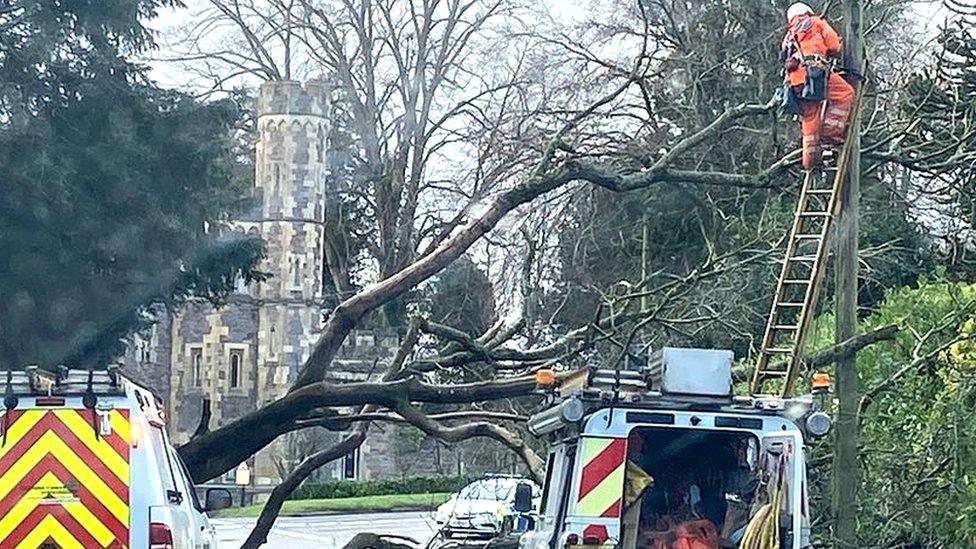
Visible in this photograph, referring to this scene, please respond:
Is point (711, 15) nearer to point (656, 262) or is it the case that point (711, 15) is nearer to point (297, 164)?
point (656, 262)

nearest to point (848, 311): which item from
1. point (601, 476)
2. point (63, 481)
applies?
point (601, 476)

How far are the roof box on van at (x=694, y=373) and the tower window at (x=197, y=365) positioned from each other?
44.1 metres

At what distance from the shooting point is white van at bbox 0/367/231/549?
30.8 feet

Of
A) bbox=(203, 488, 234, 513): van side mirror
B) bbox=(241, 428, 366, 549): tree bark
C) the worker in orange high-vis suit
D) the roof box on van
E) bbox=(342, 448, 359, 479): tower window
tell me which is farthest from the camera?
bbox=(342, 448, 359, 479): tower window

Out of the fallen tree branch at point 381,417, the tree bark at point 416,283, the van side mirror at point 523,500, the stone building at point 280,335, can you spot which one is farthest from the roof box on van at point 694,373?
the stone building at point 280,335

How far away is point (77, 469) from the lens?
9.45 m

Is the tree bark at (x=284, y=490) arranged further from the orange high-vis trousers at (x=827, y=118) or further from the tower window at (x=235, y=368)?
the tower window at (x=235, y=368)

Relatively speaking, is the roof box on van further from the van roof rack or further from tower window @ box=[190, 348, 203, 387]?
tower window @ box=[190, 348, 203, 387]

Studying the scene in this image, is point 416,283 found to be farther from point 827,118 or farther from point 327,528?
point 327,528

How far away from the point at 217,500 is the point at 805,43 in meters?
5.80

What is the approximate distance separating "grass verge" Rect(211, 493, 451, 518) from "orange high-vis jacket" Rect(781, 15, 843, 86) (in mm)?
30863

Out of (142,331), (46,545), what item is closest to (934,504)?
(46,545)

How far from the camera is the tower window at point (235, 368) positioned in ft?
169

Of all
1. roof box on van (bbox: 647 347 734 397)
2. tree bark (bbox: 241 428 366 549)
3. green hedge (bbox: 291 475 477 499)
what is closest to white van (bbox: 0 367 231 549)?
roof box on van (bbox: 647 347 734 397)
